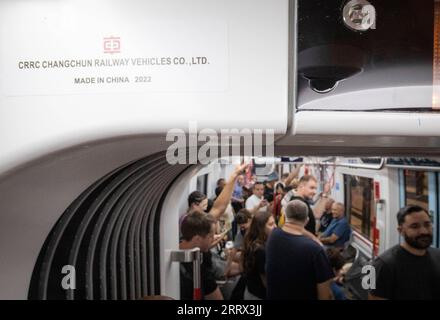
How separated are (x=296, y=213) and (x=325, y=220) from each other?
6.30ft

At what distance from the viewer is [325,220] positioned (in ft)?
13.7

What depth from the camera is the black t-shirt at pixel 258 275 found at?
2.86 metres

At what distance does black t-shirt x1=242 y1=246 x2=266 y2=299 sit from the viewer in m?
2.86

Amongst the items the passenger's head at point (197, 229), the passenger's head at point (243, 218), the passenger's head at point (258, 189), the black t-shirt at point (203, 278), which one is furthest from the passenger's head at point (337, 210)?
the passenger's head at point (197, 229)

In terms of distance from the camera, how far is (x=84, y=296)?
1249mm

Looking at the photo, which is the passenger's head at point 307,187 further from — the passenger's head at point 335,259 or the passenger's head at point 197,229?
the passenger's head at point 197,229

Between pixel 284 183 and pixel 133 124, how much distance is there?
10.2 feet

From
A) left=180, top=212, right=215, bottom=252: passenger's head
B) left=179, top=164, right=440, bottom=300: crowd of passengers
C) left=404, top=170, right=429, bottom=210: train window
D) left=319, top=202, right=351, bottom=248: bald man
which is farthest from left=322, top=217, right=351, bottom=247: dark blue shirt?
left=180, top=212, right=215, bottom=252: passenger's head

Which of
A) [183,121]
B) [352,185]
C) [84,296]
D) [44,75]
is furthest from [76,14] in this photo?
[352,185]

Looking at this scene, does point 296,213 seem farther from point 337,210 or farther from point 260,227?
point 337,210

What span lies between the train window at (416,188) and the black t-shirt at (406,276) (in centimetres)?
109

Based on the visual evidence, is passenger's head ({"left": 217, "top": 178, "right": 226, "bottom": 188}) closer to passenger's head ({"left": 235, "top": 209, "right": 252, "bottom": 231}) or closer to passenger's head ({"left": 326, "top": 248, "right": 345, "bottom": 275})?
passenger's head ({"left": 235, "top": 209, "right": 252, "bottom": 231})

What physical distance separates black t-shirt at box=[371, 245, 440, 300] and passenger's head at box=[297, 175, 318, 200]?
1311 millimetres
